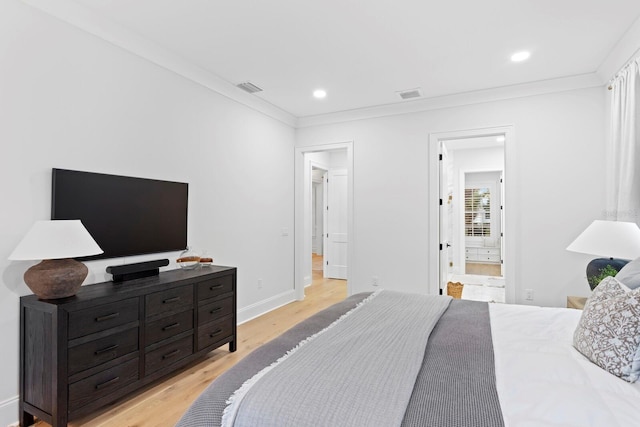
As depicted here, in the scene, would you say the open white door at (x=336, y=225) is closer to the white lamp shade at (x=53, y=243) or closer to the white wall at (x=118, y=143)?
the white wall at (x=118, y=143)

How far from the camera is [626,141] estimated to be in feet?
9.21

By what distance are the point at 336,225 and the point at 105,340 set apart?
5045 mm

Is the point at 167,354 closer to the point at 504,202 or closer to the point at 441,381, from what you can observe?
the point at 441,381

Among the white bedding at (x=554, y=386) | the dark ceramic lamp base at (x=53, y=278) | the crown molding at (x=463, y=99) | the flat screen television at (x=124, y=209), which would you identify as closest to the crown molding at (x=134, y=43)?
the flat screen television at (x=124, y=209)

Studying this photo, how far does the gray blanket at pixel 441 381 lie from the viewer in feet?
3.35

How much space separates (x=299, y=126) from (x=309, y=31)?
7.96ft

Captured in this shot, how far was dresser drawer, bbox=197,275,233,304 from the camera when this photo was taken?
294cm

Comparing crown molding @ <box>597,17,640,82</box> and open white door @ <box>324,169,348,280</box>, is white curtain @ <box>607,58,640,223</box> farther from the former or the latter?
open white door @ <box>324,169,348,280</box>

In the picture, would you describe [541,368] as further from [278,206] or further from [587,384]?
[278,206]

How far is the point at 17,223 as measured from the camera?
7.06 ft

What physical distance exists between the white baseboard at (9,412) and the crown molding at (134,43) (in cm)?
247

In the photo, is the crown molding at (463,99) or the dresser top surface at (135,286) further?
the crown molding at (463,99)

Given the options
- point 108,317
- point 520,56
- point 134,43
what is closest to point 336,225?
point 520,56

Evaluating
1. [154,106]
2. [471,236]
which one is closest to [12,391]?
[154,106]
